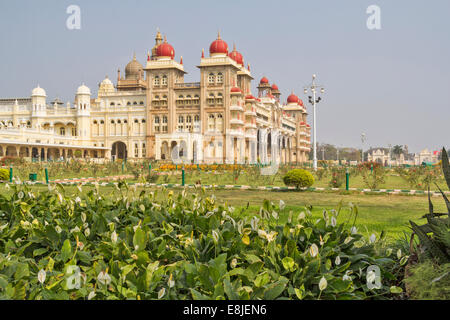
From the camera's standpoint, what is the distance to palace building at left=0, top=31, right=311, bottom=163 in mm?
46875

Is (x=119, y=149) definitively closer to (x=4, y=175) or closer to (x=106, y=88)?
(x=106, y=88)

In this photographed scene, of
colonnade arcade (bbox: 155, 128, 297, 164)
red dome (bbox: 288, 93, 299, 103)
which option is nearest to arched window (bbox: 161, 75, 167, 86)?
colonnade arcade (bbox: 155, 128, 297, 164)

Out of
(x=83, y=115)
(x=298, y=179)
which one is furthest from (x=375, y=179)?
(x=83, y=115)

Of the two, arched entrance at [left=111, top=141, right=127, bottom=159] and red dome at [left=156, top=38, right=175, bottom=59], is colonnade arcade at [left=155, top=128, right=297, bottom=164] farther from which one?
red dome at [left=156, top=38, right=175, bottom=59]

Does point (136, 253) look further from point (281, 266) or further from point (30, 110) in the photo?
point (30, 110)

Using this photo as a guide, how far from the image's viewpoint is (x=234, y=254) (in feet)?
9.77

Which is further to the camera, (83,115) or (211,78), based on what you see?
(83,115)

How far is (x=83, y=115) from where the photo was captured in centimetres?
5253

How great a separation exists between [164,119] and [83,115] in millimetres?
10881

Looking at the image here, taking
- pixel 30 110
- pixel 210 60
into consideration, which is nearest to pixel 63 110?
pixel 30 110

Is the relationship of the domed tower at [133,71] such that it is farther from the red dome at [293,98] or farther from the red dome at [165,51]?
the red dome at [293,98]
